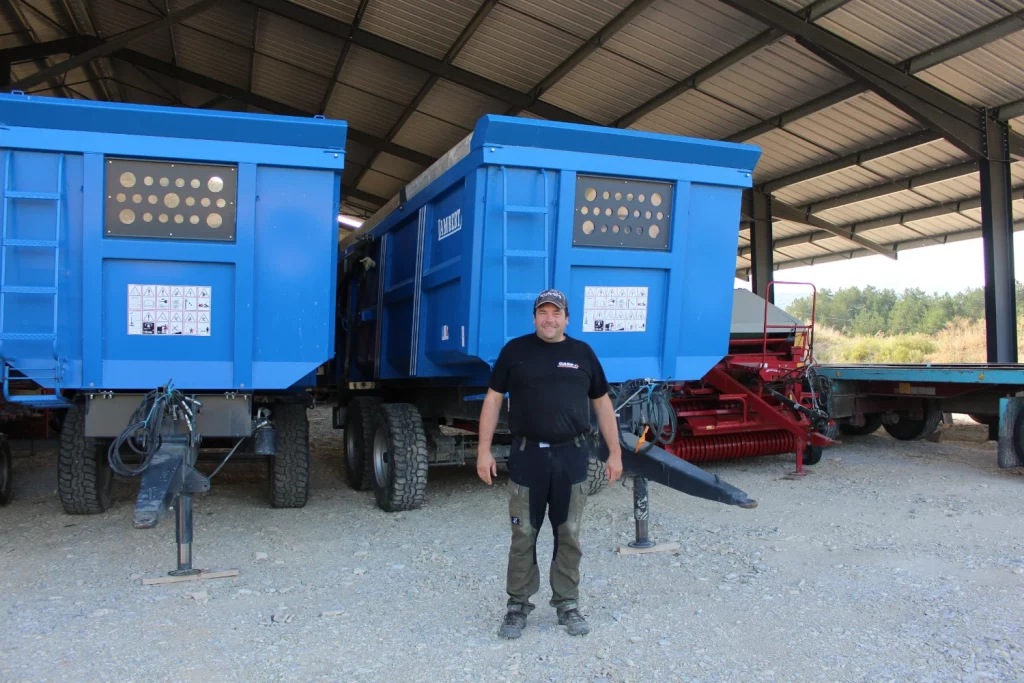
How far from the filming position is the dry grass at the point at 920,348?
798 inches

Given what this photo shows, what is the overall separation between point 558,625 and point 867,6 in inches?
311

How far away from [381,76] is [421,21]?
8.25 ft

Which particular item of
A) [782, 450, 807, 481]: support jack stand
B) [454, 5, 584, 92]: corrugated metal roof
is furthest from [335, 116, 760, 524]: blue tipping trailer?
[454, 5, 584, 92]: corrugated metal roof

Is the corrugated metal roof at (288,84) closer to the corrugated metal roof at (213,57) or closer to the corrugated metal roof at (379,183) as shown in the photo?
the corrugated metal roof at (213,57)

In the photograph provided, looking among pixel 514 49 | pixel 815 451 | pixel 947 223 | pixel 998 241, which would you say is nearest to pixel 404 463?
pixel 815 451

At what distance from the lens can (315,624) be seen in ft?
12.4

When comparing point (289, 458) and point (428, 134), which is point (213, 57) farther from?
point (289, 458)

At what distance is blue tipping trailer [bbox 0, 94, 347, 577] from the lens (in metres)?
4.85

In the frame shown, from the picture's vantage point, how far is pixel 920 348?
71.8ft

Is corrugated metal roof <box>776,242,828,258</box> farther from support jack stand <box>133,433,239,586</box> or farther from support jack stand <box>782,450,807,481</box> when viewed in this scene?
support jack stand <box>133,433,239,586</box>

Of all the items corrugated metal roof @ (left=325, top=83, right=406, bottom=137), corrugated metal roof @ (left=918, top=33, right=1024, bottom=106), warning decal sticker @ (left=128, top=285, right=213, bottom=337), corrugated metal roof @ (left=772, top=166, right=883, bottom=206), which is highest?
corrugated metal roof @ (left=325, top=83, right=406, bottom=137)

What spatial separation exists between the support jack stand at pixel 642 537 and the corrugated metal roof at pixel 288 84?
1251 centimetres

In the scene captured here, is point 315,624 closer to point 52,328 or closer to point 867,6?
point 52,328

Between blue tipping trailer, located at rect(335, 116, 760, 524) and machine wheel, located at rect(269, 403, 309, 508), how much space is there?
0.60m
